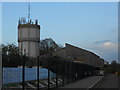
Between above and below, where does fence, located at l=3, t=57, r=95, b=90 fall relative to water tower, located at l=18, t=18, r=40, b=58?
below

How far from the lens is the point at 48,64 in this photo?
20469mm

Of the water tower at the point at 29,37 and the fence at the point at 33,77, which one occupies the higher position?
the water tower at the point at 29,37

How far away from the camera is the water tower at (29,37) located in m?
53.3

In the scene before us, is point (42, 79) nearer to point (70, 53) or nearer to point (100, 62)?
point (70, 53)

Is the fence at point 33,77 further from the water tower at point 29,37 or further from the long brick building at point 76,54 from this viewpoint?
the long brick building at point 76,54

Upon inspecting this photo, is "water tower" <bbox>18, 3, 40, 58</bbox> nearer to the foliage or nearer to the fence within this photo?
the fence

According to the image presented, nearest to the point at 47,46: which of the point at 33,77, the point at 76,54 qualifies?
the point at 76,54

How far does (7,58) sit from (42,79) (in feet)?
24.6

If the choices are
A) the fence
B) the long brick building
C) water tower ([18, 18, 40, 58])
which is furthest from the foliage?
the fence

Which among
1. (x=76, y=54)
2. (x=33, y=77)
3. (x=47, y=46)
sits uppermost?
(x=47, y=46)

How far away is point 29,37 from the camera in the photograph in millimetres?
52938

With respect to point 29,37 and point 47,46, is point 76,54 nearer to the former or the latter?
point 47,46

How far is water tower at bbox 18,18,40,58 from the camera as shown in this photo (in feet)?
175

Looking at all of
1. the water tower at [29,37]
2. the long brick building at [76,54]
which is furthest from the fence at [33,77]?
the long brick building at [76,54]
